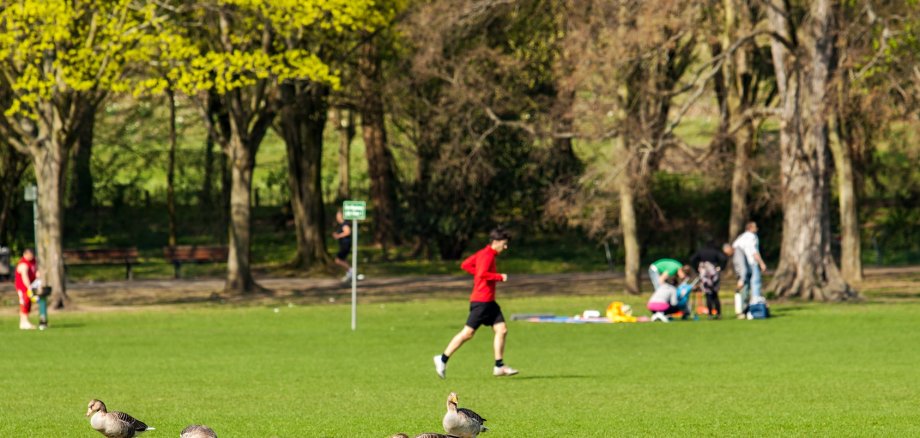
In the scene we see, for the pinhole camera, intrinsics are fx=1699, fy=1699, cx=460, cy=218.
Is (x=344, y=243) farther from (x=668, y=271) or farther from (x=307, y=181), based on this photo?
(x=668, y=271)

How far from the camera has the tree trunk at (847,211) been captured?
47.7 metres

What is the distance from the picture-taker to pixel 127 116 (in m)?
75.9

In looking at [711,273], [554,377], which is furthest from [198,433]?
[711,273]

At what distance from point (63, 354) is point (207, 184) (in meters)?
41.2

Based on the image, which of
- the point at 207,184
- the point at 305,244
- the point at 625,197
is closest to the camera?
the point at 625,197

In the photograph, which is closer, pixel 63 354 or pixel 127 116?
pixel 63 354

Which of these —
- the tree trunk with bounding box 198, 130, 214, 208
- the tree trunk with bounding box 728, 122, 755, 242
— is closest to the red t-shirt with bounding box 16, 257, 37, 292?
the tree trunk with bounding box 728, 122, 755, 242

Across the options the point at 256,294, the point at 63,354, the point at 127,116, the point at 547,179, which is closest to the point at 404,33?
the point at 256,294

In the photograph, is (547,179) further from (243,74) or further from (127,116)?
(127,116)

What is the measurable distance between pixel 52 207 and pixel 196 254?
575 inches

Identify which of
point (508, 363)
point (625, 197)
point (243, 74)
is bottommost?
point (508, 363)

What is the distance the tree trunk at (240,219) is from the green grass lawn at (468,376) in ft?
23.7

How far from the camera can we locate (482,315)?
71.1ft

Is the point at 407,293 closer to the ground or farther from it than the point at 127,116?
closer to the ground
